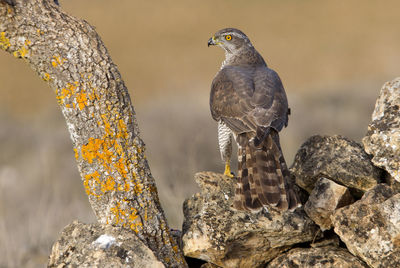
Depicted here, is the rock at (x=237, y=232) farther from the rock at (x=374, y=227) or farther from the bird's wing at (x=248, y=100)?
the bird's wing at (x=248, y=100)

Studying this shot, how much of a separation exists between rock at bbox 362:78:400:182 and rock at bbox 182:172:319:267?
799 mm

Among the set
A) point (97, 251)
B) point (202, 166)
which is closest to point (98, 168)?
point (97, 251)

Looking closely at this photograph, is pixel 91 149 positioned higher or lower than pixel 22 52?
lower

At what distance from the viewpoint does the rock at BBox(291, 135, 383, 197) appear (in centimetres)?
532

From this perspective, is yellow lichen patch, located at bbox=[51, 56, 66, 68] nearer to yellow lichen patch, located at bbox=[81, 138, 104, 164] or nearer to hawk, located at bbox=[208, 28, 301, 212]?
yellow lichen patch, located at bbox=[81, 138, 104, 164]

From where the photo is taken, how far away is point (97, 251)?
4605mm

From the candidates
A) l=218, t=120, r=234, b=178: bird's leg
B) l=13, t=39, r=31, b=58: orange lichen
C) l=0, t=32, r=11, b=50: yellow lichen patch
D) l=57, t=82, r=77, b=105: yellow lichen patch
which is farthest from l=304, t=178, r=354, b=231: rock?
l=0, t=32, r=11, b=50: yellow lichen patch

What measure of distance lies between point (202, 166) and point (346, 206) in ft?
21.6

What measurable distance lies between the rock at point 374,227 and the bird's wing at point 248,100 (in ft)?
3.44

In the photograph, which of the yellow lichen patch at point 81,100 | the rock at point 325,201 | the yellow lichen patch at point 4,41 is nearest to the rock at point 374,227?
the rock at point 325,201

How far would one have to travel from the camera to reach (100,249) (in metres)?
4.61

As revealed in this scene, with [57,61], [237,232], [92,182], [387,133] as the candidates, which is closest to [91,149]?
[92,182]

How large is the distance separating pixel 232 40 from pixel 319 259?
9.25 feet

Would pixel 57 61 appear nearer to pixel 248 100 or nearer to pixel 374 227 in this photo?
pixel 248 100
